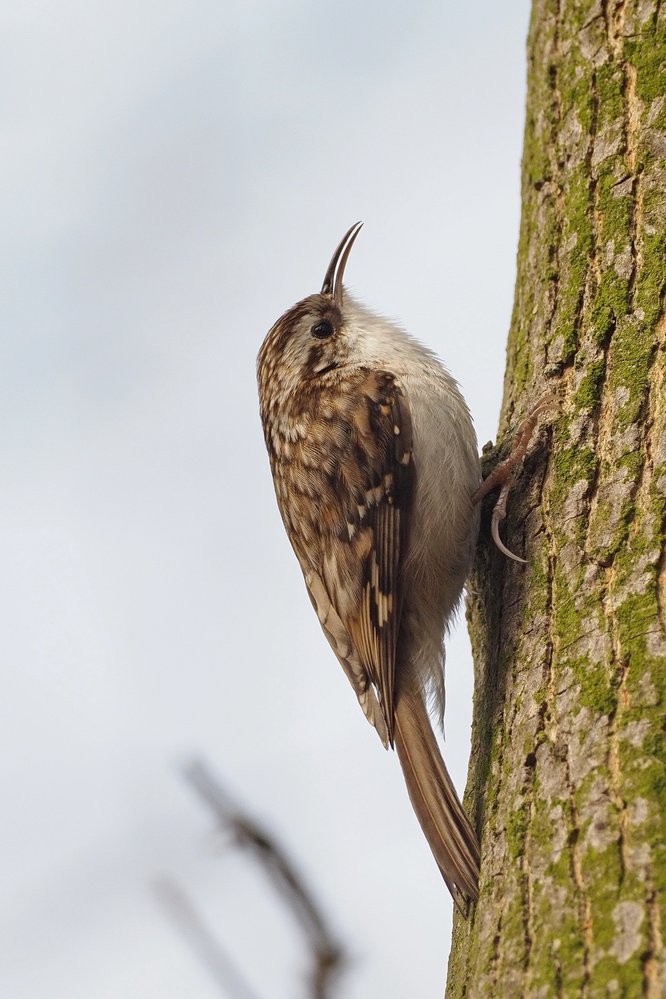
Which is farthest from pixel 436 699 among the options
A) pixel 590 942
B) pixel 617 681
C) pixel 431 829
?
pixel 590 942

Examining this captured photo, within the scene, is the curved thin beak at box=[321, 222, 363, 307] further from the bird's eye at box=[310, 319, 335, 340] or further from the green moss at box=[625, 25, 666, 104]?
the green moss at box=[625, 25, 666, 104]

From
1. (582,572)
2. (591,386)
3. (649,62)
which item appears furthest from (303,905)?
(649,62)

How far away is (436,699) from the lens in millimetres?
2451

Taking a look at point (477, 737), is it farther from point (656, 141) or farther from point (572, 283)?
point (656, 141)

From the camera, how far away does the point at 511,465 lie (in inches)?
86.6

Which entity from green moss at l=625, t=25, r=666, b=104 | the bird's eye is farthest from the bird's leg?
the bird's eye

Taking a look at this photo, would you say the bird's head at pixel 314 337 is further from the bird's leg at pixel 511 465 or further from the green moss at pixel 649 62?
the green moss at pixel 649 62

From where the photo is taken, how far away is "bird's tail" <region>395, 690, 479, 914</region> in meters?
1.89

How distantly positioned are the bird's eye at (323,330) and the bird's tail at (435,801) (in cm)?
108

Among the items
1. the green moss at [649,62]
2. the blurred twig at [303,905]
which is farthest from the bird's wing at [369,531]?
the blurred twig at [303,905]

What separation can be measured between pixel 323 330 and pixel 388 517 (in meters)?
0.72

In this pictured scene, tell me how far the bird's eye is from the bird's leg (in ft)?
2.84

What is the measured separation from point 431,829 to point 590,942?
0.64 m

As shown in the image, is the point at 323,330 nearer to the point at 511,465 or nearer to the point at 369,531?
the point at 369,531
